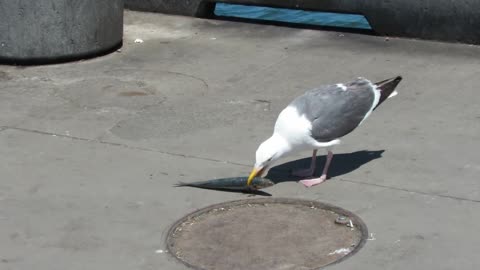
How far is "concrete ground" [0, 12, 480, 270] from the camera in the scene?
6.49m

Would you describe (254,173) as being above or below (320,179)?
above

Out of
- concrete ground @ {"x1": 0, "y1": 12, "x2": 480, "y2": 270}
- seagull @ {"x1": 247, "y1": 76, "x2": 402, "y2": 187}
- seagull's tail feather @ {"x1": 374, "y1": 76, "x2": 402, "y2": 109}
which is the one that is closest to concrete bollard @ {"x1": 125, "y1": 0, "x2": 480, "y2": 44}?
concrete ground @ {"x1": 0, "y1": 12, "x2": 480, "y2": 270}

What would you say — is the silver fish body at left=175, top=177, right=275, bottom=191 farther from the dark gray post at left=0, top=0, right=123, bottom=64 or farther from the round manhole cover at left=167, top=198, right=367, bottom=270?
the dark gray post at left=0, top=0, right=123, bottom=64

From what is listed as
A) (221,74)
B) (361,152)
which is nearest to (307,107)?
(361,152)

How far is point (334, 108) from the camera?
734 centimetres

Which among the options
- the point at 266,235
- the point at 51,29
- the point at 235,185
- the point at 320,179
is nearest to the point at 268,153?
the point at 235,185

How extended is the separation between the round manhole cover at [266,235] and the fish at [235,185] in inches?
6.3

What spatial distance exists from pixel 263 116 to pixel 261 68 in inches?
59.7

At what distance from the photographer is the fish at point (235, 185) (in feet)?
23.8

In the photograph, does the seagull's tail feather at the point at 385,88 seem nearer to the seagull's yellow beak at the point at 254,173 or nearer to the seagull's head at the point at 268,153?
the seagull's head at the point at 268,153

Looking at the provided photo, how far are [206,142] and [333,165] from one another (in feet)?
3.69

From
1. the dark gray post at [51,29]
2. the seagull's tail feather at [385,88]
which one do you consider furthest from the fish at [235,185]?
the dark gray post at [51,29]

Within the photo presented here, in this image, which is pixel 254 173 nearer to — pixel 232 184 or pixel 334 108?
pixel 232 184

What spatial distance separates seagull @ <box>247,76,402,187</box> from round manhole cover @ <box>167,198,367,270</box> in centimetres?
33
